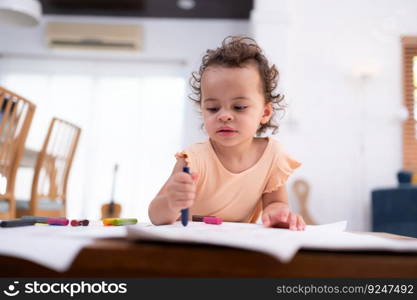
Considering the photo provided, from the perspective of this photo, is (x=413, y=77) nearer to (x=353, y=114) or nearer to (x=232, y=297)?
(x=353, y=114)

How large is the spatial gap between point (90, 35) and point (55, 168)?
82.7 inches

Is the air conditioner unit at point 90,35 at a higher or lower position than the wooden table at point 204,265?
higher

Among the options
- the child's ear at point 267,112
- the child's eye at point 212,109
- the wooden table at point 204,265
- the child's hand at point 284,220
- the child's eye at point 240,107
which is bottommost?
the wooden table at point 204,265

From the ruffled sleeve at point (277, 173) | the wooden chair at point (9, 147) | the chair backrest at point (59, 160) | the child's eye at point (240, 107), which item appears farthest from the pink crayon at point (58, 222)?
the chair backrest at point (59, 160)

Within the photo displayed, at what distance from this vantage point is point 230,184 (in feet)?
2.95

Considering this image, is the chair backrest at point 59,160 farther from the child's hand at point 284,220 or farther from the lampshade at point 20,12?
the child's hand at point 284,220

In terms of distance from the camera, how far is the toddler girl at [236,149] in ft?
2.57

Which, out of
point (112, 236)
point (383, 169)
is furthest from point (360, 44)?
point (112, 236)

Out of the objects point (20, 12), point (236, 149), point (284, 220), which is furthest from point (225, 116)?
point (20, 12)

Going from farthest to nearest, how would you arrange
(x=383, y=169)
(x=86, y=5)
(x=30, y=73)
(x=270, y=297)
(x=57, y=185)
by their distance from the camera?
(x=30, y=73) → (x=86, y=5) → (x=383, y=169) → (x=57, y=185) → (x=270, y=297)

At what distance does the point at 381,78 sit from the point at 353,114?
1.48 feet

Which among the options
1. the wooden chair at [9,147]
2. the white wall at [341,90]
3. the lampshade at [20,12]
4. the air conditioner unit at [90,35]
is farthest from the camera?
the air conditioner unit at [90,35]

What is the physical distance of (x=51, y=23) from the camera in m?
4.23

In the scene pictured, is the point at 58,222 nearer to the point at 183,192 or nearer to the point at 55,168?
the point at 183,192
